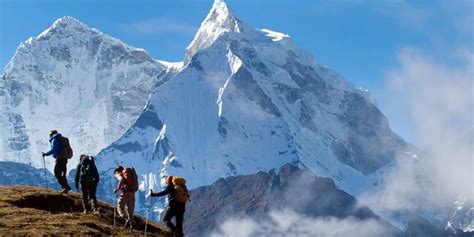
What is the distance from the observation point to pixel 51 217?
38.0 m

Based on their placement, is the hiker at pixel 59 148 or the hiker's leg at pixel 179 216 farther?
the hiker at pixel 59 148

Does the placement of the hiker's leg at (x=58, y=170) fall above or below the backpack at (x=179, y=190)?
above

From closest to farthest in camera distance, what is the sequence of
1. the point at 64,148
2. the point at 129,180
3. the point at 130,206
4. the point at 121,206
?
1. the point at 129,180
2. the point at 130,206
3. the point at 121,206
4. the point at 64,148

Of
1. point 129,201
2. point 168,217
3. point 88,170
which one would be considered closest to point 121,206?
point 129,201

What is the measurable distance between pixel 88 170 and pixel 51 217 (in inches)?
110

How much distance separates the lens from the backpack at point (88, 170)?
39.7 meters

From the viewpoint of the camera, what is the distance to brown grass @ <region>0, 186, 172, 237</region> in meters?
35.3

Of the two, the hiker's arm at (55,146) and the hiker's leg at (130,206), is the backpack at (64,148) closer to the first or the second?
the hiker's arm at (55,146)

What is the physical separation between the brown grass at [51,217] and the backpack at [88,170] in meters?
1.61

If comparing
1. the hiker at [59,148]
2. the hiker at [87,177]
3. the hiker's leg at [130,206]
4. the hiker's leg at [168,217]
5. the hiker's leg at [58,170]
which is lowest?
the hiker's leg at [168,217]

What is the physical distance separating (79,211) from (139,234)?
18.1 ft

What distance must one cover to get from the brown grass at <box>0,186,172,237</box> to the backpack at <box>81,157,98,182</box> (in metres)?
1.61

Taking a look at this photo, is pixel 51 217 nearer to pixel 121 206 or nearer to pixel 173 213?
pixel 121 206

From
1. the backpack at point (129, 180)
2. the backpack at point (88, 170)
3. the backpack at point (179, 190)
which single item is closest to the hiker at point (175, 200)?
the backpack at point (179, 190)
